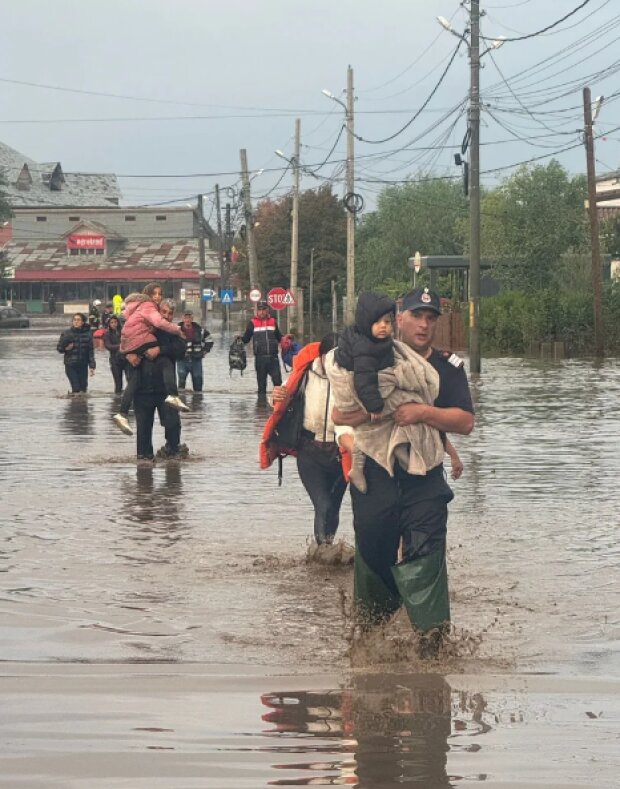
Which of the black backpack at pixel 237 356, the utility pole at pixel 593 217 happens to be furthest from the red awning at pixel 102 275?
the black backpack at pixel 237 356

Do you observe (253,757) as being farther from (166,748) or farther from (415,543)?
(415,543)

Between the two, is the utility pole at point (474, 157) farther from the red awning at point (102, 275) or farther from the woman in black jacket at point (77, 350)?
the red awning at point (102, 275)

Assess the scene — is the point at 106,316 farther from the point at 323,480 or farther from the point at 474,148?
the point at 323,480

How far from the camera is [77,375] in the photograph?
Answer: 2961cm

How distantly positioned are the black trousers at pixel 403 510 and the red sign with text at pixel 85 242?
414 feet

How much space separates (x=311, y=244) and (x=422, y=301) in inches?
3686

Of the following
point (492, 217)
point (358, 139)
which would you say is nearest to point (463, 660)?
point (358, 139)

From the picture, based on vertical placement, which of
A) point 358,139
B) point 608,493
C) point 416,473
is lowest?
point 608,493

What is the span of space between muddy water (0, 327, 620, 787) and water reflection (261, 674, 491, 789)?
0.05ft

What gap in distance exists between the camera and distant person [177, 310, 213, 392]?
28969mm

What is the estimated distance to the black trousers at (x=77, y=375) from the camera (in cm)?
2941

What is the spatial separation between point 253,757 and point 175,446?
1182 centimetres

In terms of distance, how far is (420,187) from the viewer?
11688 cm

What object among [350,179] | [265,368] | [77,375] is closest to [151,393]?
[265,368]
